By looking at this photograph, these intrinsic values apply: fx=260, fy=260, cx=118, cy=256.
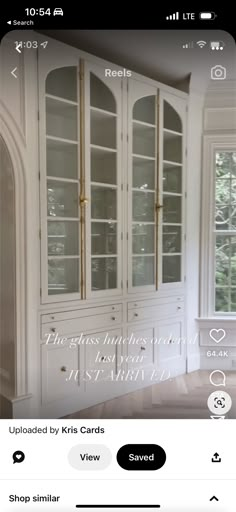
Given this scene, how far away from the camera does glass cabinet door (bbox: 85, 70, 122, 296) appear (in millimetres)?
750

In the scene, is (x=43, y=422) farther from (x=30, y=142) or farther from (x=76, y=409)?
(x=30, y=142)

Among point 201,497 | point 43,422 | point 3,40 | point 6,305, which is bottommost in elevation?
point 201,497

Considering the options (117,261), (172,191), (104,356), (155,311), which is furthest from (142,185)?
(104,356)

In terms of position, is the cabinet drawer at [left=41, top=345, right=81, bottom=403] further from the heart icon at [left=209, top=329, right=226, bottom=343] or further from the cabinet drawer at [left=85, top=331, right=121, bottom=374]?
the heart icon at [left=209, top=329, right=226, bottom=343]

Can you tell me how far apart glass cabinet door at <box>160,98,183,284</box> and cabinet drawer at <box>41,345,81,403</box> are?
310mm

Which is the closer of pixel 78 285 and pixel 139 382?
pixel 139 382

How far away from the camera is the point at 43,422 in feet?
1.59

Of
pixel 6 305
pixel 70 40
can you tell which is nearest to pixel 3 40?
pixel 70 40

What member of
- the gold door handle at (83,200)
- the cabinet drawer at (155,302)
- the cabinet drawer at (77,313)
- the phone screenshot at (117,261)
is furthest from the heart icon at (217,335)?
the gold door handle at (83,200)

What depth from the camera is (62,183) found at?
80cm

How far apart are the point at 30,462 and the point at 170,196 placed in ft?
1.98

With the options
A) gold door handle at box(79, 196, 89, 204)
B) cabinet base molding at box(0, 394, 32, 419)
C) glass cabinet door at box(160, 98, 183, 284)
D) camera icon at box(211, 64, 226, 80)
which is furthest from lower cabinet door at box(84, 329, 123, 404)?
camera icon at box(211, 64, 226, 80)
